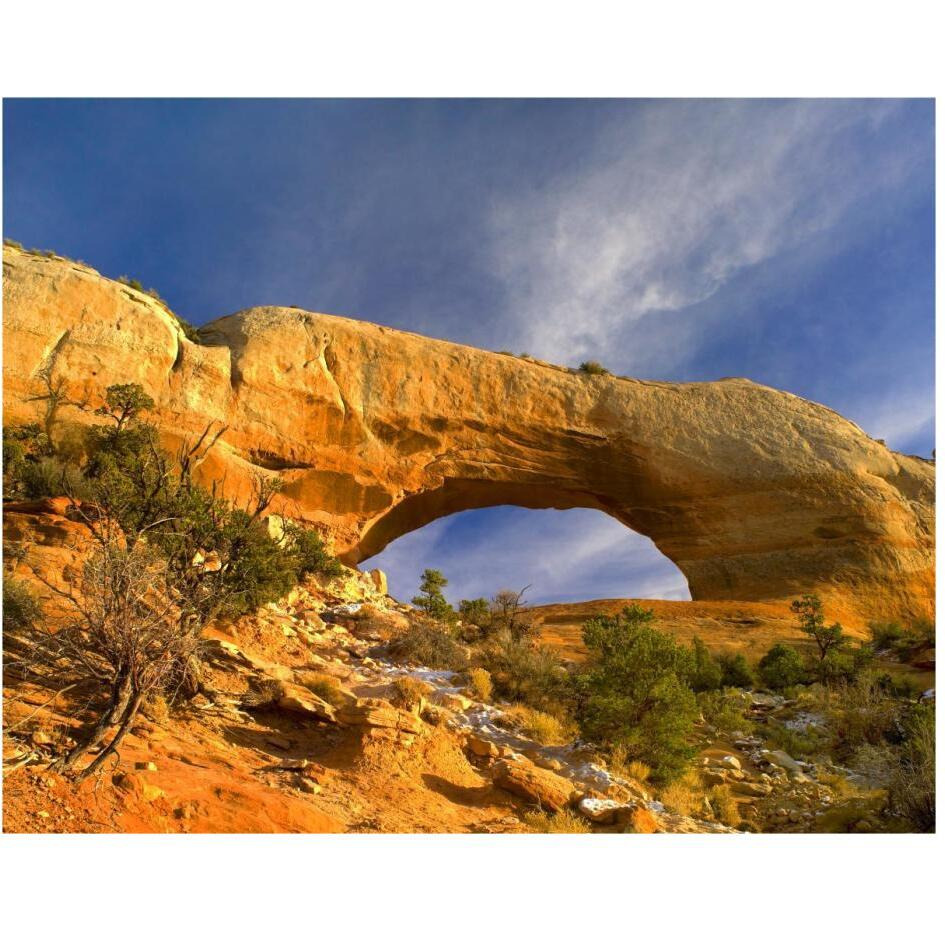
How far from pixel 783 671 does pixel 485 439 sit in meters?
12.0

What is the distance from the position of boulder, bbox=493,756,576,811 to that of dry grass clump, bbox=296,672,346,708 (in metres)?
2.17

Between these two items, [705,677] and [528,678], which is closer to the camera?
[528,678]

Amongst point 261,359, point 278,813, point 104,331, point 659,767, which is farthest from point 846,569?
point 104,331

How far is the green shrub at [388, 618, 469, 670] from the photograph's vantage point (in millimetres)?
10227

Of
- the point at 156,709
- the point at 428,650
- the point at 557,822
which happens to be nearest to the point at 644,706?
the point at 557,822

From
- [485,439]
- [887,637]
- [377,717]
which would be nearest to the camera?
[377,717]

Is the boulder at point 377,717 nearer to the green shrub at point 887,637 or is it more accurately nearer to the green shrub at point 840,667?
the green shrub at point 840,667

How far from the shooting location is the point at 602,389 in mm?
23859

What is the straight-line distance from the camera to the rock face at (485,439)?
53.0 ft

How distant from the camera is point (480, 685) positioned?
29.9 ft

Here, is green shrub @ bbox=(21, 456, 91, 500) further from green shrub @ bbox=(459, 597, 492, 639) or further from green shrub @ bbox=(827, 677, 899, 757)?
green shrub @ bbox=(827, 677, 899, 757)

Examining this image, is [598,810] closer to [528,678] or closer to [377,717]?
[377,717]

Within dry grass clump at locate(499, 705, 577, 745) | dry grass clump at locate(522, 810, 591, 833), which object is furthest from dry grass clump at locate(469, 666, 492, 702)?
dry grass clump at locate(522, 810, 591, 833)

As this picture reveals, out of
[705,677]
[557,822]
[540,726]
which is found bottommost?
[557,822]
